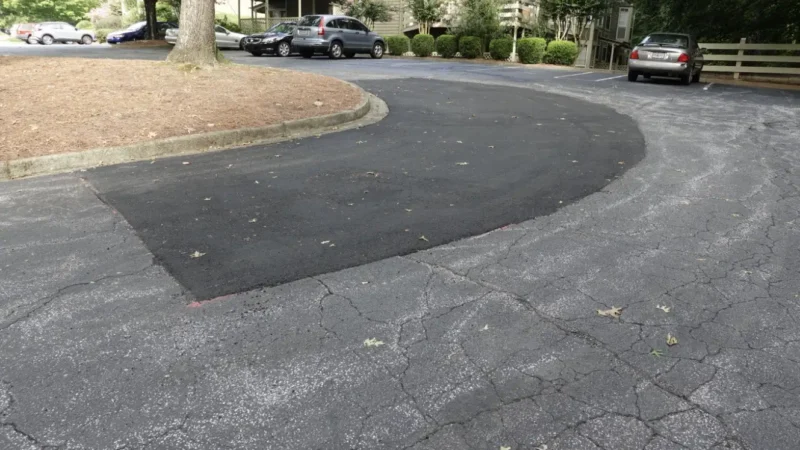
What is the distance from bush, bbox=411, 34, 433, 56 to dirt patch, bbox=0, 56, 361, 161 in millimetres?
17832

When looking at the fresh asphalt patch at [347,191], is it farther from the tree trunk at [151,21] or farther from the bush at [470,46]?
the tree trunk at [151,21]

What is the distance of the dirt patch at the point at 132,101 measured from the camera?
7664 mm

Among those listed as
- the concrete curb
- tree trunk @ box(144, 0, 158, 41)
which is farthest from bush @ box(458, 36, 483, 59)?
the concrete curb

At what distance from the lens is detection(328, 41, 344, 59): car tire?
25.2 meters

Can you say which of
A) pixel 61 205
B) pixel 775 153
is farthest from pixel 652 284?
Answer: pixel 775 153

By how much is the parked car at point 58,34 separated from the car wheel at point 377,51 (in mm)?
22305

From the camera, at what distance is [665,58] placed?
18.3 metres

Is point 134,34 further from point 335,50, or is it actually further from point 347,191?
point 347,191

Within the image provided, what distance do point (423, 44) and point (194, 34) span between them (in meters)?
18.9

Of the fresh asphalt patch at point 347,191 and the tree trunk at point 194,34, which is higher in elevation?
the tree trunk at point 194,34

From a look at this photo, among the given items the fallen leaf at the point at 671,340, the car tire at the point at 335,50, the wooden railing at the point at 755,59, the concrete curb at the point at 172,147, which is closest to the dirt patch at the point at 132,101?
the concrete curb at the point at 172,147

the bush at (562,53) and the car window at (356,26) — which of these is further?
the car window at (356,26)

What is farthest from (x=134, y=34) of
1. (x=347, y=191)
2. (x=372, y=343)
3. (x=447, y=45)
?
(x=372, y=343)

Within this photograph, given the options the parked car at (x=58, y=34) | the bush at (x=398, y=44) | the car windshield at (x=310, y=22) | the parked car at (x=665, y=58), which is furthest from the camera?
A: the parked car at (x=58, y=34)
